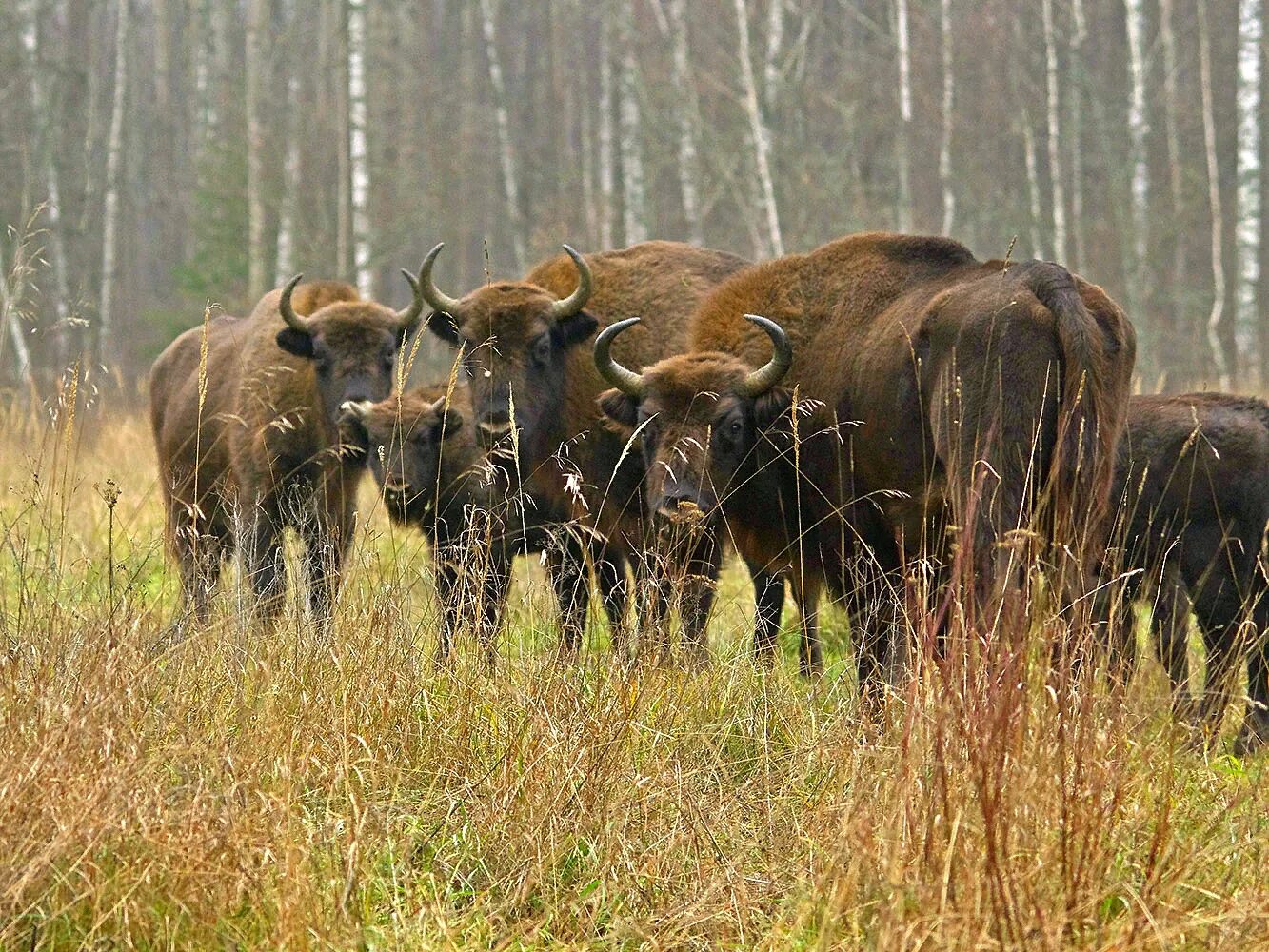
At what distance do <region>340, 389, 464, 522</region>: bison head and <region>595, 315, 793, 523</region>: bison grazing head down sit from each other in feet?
Result: 4.93

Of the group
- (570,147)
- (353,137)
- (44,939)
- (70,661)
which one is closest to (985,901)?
(44,939)

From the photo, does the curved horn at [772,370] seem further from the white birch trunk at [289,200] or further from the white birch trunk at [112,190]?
the white birch trunk at [112,190]

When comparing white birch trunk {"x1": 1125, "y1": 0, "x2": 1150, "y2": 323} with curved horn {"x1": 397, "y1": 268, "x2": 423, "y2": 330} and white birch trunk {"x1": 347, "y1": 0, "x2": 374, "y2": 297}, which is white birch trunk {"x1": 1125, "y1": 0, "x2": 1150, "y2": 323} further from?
curved horn {"x1": 397, "y1": 268, "x2": 423, "y2": 330}

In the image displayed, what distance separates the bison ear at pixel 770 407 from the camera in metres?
6.66

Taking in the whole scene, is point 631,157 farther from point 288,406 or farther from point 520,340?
point 520,340

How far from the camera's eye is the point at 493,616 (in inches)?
305

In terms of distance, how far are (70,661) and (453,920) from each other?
4.27 ft

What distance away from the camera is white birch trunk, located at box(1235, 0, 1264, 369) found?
60.2 ft

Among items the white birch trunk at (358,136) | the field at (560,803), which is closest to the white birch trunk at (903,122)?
the white birch trunk at (358,136)

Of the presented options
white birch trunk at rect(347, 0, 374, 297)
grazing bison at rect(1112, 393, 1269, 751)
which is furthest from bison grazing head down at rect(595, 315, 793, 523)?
white birch trunk at rect(347, 0, 374, 297)

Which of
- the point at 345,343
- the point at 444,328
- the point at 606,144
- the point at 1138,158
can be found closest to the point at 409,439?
the point at 444,328

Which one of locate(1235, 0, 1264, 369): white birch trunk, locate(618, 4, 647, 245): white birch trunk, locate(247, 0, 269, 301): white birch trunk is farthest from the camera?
locate(247, 0, 269, 301): white birch trunk

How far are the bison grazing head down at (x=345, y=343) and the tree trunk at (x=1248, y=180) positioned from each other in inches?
485

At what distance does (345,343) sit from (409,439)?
1.22 m
